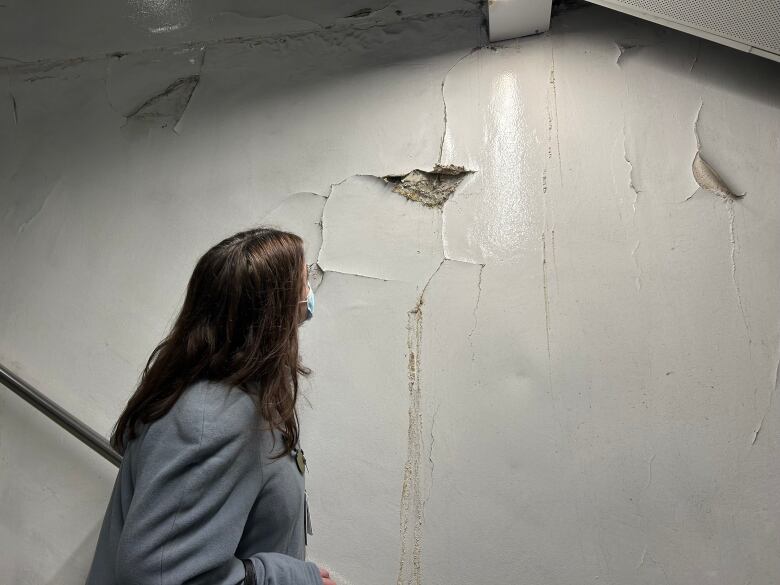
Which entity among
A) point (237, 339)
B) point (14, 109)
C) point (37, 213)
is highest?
point (14, 109)

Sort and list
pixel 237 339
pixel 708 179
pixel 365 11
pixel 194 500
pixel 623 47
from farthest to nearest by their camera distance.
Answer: pixel 365 11 < pixel 623 47 < pixel 708 179 < pixel 237 339 < pixel 194 500

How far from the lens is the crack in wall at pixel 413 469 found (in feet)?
4.20

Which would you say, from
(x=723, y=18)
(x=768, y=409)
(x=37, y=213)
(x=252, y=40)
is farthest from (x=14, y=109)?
(x=768, y=409)

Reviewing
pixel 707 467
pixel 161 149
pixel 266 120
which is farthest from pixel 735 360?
pixel 161 149

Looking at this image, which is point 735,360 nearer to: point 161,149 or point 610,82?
point 610,82

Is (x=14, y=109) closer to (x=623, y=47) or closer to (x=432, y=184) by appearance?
(x=432, y=184)

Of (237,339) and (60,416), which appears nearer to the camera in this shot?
(237,339)

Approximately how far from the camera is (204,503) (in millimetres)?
739

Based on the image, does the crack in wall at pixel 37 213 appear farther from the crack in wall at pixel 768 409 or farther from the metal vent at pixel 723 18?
the crack in wall at pixel 768 409

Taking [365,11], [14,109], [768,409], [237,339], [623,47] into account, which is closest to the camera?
[237,339]

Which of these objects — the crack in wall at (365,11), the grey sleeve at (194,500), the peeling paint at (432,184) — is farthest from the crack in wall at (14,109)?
the grey sleeve at (194,500)

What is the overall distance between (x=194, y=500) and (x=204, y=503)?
1 centimetres

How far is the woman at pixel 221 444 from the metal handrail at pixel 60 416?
0.53 metres

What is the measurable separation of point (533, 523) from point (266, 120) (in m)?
1.14
